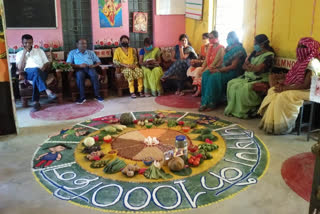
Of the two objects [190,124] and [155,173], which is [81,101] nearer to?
[190,124]

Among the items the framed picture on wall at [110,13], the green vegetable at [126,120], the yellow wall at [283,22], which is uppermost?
the framed picture on wall at [110,13]

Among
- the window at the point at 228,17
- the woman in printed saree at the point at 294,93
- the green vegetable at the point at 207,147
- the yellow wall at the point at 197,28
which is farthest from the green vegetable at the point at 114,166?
the yellow wall at the point at 197,28

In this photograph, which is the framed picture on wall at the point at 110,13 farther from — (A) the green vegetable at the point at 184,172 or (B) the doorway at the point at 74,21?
(A) the green vegetable at the point at 184,172

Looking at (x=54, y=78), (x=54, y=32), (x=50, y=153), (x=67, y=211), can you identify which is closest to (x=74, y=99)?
(x=54, y=78)

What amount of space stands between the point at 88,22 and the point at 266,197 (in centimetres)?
589

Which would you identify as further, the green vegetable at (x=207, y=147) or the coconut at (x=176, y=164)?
the green vegetable at (x=207, y=147)

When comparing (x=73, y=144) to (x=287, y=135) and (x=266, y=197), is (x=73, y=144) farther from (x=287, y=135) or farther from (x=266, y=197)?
(x=287, y=135)

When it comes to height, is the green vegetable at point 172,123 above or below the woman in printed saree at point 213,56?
below

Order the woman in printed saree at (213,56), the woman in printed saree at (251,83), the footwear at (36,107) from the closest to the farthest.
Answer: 1. the woman in printed saree at (251,83)
2. the footwear at (36,107)
3. the woman in printed saree at (213,56)

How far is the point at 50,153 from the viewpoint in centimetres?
375

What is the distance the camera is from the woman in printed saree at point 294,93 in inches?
161

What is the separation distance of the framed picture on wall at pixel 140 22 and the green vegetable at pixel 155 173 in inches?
203

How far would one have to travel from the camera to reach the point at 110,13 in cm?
728

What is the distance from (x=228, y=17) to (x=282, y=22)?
1.83 meters
